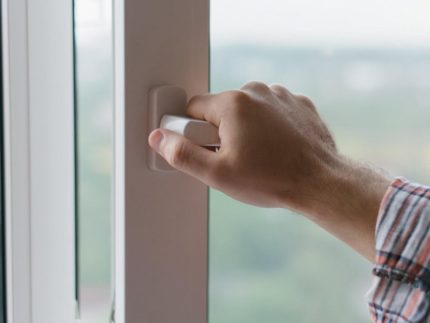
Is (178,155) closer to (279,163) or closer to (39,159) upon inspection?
(279,163)

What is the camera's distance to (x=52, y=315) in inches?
28.8

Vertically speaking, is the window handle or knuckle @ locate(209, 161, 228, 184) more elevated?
the window handle

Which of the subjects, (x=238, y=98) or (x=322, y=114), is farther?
(x=322, y=114)

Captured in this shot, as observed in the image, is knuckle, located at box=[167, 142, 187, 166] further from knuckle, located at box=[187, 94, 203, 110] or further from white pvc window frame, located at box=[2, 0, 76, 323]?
white pvc window frame, located at box=[2, 0, 76, 323]

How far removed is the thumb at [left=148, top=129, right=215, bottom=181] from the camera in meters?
0.51

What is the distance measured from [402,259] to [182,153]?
0.19m

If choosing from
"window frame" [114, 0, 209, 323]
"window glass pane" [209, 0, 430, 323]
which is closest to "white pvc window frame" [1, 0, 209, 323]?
"window frame" [114, 0, 209, 323]

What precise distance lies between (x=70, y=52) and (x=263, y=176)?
0.26m

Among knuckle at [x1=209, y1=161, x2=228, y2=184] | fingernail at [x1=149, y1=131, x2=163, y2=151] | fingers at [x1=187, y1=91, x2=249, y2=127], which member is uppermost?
fingers at [x1=187, y1=91, x2=249, y2=127]

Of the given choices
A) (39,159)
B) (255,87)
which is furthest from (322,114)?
(39,159)

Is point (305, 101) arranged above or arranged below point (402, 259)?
above

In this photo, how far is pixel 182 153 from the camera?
511 mm

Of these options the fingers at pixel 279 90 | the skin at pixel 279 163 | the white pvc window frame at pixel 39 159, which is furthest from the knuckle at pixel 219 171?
the white pvc window frame at pixel 39 159

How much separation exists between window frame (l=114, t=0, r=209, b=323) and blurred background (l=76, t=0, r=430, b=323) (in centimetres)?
9
